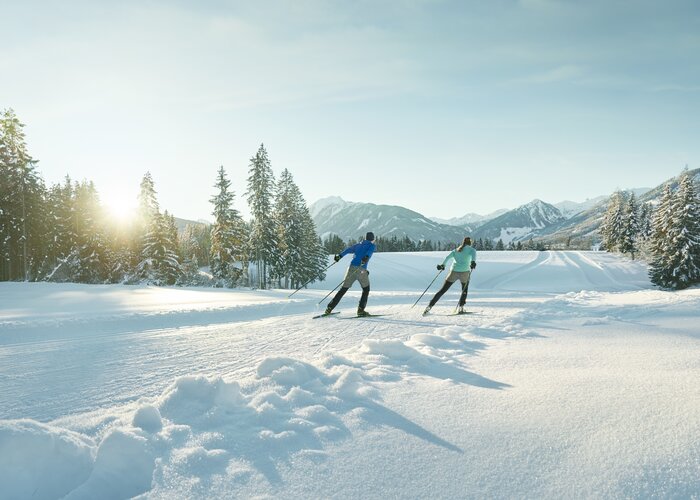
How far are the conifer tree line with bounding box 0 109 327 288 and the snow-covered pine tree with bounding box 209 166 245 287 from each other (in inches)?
4.4

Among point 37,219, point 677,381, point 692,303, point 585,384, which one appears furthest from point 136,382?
point 37,219

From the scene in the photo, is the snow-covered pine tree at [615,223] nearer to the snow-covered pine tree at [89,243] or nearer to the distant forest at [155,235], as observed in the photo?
the distant forest at [155,235]

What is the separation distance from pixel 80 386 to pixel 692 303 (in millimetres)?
13407

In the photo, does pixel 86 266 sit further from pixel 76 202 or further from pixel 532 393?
pixel 532 393

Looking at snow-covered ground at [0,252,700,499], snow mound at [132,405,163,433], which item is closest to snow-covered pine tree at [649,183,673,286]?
snow-covered ground at [0,252,700,499]

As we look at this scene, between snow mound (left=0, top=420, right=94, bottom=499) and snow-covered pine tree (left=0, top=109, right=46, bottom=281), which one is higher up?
snow-covered pine tree (left=0, top=109, right=46, bottom=281)

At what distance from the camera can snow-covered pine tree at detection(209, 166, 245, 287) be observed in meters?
42.3

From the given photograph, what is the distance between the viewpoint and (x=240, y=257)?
43.0 meters

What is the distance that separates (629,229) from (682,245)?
93.8ft

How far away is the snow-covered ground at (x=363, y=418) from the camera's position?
2.31 meters

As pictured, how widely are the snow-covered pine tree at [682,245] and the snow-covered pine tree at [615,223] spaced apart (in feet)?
90.1

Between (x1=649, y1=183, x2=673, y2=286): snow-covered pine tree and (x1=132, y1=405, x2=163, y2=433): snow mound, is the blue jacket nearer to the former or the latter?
(x1=132, y1=405, x2=163, y2=433): snow mound

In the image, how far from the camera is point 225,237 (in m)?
42.2

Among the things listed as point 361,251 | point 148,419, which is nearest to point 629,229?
point 361,251
